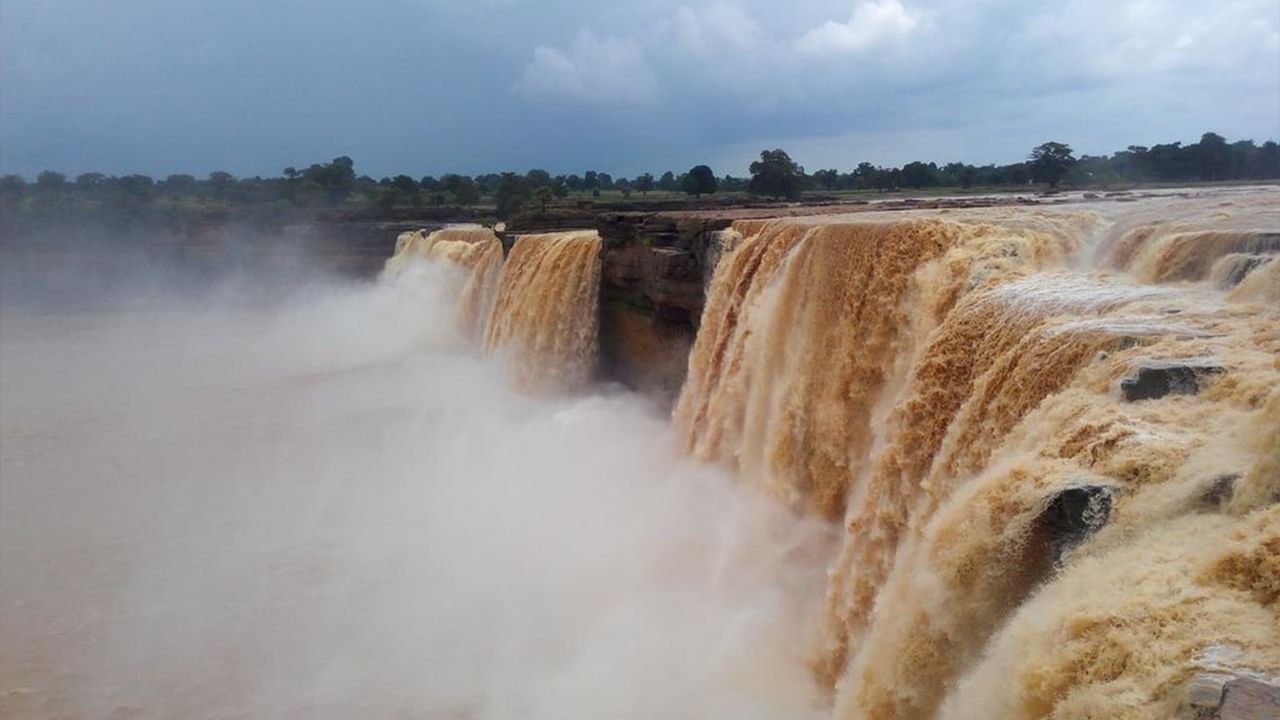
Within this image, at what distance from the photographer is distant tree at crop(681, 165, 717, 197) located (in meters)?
48.1

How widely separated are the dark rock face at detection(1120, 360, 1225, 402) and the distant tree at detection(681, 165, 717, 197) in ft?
144

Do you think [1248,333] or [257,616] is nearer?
[1248,333]

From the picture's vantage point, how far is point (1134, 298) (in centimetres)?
598

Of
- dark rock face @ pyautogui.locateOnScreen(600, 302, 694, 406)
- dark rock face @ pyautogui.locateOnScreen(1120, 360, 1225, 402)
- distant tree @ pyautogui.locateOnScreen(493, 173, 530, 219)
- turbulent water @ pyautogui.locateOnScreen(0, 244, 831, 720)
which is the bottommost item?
turbulent water @ pyautogui.locateOnScreen(0, 244, 831, 720)

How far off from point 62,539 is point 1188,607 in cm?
1265

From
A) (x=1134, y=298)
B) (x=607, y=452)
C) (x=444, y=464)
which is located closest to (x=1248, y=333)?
(x=1134, y=298)

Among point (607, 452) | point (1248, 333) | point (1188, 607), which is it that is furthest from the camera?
point (607, 452)

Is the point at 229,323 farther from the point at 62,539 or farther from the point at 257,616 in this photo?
the point at 257,616

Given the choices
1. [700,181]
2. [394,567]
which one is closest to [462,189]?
[700,181]

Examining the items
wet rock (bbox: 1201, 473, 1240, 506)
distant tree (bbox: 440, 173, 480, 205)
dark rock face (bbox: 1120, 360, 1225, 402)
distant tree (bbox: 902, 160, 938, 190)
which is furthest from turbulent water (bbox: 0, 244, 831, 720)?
distant tree (bbox: 440, 173, 480, 205)

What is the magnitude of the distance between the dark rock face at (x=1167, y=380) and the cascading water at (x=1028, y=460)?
0.01m

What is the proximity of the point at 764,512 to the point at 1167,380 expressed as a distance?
5349 millimetres

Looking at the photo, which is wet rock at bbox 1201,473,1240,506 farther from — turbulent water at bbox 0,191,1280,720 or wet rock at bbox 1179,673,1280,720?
wet rock at bbox 1179,673,1280,720

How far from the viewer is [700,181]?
4919 cm
